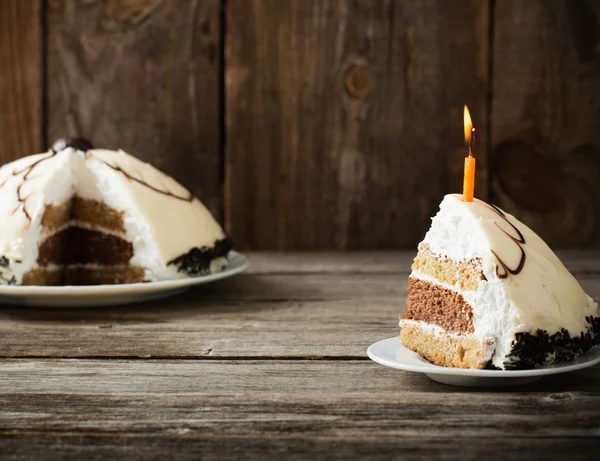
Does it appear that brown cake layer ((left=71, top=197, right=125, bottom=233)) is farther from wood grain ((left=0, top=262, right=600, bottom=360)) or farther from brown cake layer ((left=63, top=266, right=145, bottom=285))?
wood grain ((left=0, top=262, right=600, bottom=360))

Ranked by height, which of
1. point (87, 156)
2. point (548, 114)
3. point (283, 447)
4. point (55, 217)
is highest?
point (548, 114)

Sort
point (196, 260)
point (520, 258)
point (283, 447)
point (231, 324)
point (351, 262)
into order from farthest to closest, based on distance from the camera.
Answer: point (351, 262)
point (196, 260)
point (231, 324)
point (520, 258)
point (283, 447)

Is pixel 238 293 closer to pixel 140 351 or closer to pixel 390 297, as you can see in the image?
pixel 390 297

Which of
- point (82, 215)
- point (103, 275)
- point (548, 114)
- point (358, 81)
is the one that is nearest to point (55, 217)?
point (82, 215)

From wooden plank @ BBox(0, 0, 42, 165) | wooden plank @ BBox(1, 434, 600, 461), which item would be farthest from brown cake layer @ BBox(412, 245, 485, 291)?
wooden plank @ BBox(0, 0, 42, 165)

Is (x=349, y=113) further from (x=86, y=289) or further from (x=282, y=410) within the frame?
(x=282, y=410)

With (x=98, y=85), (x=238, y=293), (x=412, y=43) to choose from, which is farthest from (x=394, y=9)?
(x=238, y=293)

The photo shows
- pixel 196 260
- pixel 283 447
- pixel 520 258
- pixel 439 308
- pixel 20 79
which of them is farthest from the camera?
pixel 20 79
